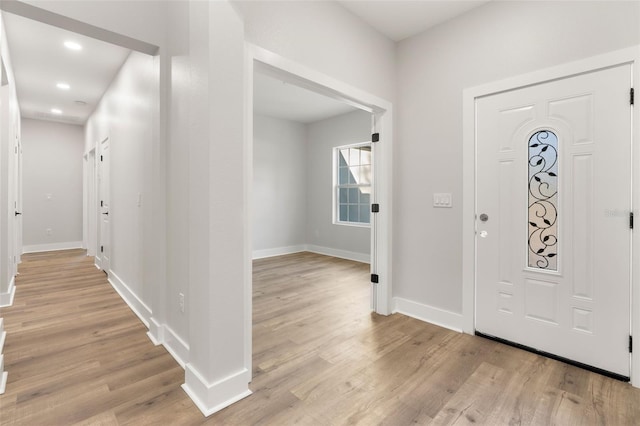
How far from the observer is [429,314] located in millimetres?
2855

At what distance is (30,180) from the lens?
21.0ft

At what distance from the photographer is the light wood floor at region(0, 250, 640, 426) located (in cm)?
161

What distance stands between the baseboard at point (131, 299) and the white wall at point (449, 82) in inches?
95.7

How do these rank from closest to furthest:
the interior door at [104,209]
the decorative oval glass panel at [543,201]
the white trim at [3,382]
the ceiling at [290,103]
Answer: the white trim at [3,382] → the decorative oval glass panel at [543,201] → the interior door at [104,209] → the ceiling at [290,103]

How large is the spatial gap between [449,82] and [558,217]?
4.65 ft

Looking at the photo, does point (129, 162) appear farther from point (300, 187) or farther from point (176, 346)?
point (300, 187)

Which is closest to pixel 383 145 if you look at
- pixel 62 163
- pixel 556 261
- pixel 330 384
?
pixel 556 261

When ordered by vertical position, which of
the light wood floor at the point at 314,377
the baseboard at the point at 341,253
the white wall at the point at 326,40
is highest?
the white wall at the point at 326,40

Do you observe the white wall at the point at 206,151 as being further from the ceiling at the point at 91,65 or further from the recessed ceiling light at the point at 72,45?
the recessed ceiling light at the point at 72,45

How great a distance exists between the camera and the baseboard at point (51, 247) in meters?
6.40

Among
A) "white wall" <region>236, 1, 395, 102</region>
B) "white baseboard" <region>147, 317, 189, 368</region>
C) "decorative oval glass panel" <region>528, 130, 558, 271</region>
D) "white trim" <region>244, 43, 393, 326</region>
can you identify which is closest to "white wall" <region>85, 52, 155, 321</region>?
"white baseboard" <region>147, 317, 189, 368</region>

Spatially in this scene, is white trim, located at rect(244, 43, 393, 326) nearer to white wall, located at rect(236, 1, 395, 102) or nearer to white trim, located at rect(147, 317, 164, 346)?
white wall, located at rect(236, 1, 395, 102)

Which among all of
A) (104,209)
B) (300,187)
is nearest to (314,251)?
(300,187)

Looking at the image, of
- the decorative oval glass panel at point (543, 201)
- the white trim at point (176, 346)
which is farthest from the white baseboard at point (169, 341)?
the decorative oval glass panel at point (543, 201)
